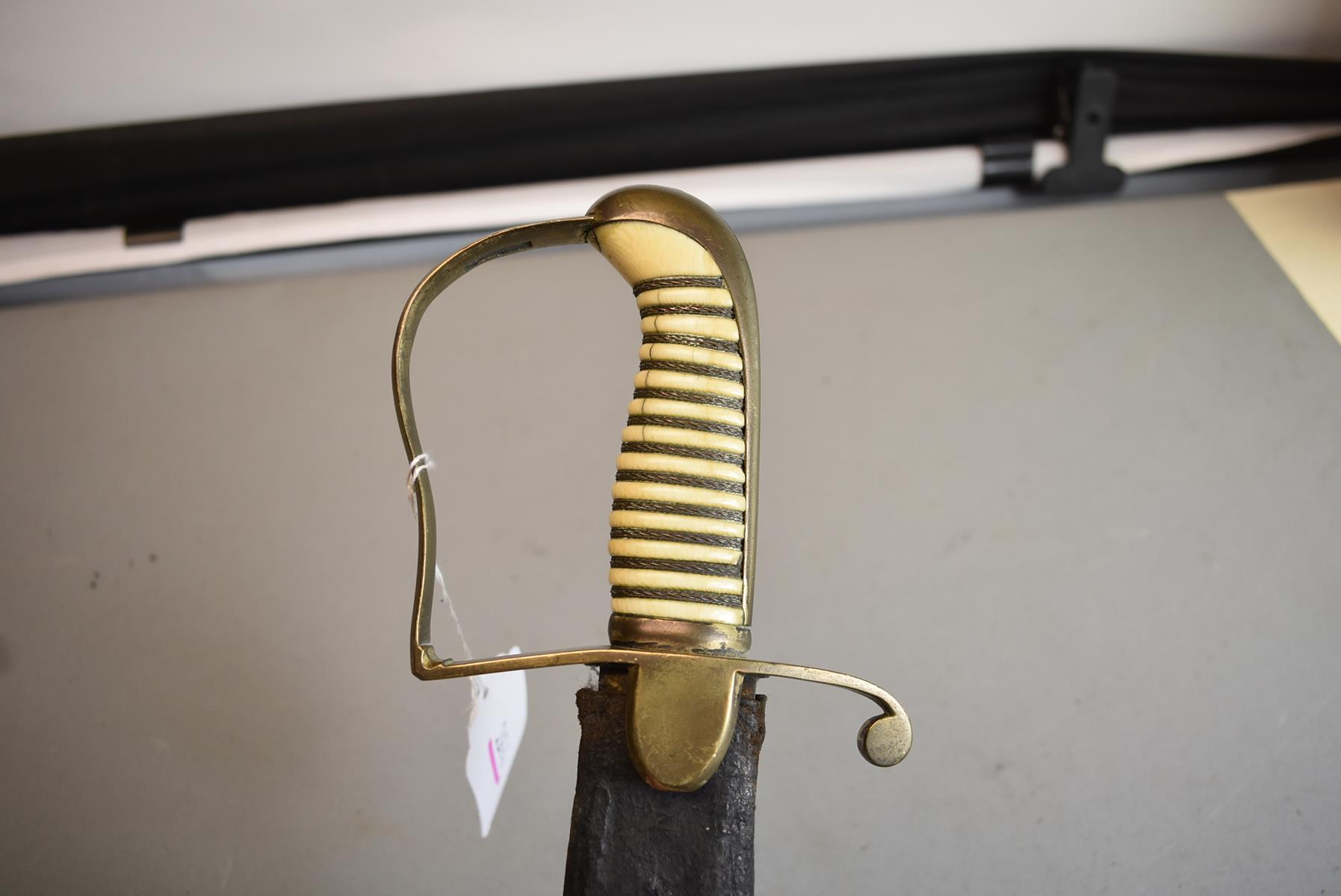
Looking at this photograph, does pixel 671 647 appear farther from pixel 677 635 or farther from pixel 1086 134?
pixel 1086 134

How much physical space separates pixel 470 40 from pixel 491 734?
687 mm

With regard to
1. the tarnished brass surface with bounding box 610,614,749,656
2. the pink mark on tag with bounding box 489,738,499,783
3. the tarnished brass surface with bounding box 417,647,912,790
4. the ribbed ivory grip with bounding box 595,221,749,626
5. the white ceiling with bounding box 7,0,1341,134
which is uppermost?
the white ceiling with bounding box 7,0,1341,134

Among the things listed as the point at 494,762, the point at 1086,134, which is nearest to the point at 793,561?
the point at 494,762

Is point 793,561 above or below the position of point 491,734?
above

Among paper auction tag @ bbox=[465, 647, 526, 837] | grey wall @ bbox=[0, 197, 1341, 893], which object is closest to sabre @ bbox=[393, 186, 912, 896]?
paper auction tag @ bbox=[465, 647, 526, 837]

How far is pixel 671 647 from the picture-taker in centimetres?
52

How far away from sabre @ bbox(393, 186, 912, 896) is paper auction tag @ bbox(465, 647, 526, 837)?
127mm

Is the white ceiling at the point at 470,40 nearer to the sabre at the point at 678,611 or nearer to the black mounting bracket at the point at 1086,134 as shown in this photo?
the black mounting bracket at the point at 1086,134

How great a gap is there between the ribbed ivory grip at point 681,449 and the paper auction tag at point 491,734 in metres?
0.15

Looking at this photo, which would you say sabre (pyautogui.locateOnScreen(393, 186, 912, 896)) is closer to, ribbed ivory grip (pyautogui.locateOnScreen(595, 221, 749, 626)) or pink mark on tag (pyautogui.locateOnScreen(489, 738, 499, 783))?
ribbed ivory grip (pyautogui.locateOnScreen(595, 221, 749, 626))

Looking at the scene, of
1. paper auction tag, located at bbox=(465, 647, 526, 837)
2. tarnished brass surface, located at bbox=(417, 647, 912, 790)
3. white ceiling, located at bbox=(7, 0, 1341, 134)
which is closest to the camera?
tarnished brass surface, located at bbox=(417, 647, 912, 790)

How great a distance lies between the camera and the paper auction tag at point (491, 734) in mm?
652

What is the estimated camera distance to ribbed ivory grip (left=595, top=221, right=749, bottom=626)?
0.52m

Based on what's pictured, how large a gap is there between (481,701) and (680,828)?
199 millimetres
